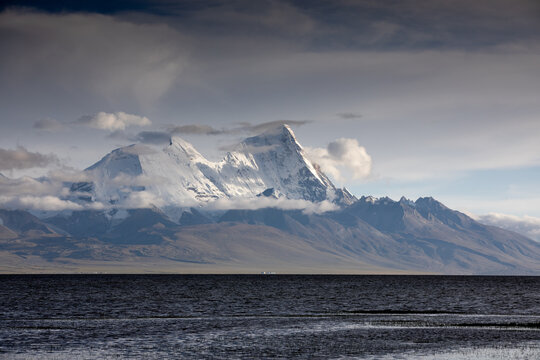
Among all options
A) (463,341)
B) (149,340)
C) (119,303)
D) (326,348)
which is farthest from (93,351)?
(119,303)

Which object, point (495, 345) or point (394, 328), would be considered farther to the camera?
point (394, 328)

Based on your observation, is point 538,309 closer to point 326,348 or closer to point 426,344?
point 426,344

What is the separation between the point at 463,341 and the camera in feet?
228

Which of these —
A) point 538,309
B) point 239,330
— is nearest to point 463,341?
point 239,330

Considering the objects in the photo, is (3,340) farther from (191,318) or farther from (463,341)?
(463,341)

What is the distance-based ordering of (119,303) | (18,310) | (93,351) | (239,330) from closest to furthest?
1. (93,351)
2. (239,330)
3. (18,310)
4. (119,303)

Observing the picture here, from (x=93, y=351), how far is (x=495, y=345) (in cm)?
3737

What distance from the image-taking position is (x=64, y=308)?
11638cm

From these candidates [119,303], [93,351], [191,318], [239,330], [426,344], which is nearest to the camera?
[93,351]

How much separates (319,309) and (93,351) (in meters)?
60.6

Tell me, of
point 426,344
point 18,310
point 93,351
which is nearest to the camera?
point 93,351

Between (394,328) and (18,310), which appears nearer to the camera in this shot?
(394,328)

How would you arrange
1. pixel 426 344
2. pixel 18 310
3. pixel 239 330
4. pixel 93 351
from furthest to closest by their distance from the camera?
1. pixel 18 310
2. pixel 239 330
3. pixel 426 344
4. pixel 93 351

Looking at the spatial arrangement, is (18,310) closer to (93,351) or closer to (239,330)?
(239,330)
